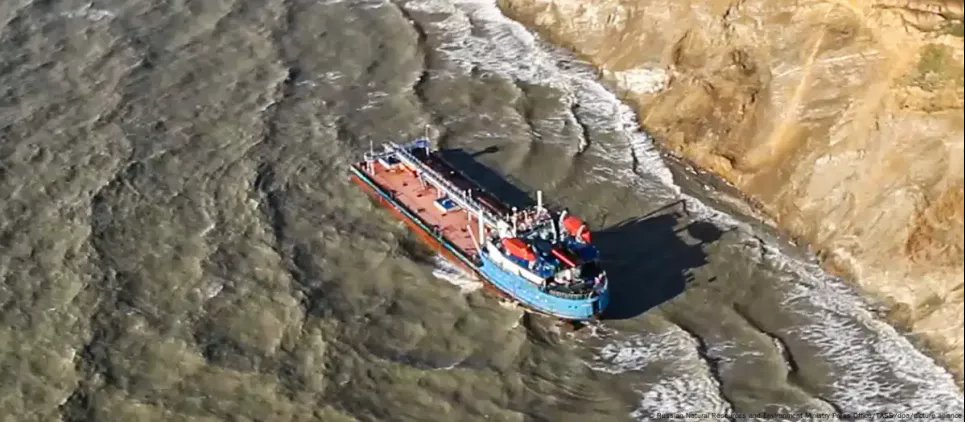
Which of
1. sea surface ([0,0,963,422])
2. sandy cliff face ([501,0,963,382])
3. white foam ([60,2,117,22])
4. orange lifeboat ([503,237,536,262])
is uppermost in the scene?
sandy cliff face ([501,0,963,382])

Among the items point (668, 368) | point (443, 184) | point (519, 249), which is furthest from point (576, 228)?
point (443, 184)

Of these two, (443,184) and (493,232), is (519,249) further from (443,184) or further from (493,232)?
(443,184)

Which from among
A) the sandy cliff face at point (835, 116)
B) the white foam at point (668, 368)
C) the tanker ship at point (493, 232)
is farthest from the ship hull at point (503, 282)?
the sandy cliff face at point (835, 116)

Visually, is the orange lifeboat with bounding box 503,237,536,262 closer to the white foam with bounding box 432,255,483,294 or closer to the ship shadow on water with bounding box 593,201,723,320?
the white foam with bounding box 432,255,483,294

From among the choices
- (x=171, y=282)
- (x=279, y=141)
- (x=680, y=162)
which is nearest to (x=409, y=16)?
(x=279, y=141)

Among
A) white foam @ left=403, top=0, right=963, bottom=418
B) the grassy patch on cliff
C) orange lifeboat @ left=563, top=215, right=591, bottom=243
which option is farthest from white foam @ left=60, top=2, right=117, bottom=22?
the grassy patch on cliff

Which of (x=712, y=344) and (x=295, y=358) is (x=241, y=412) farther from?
(x=712, y=344)
